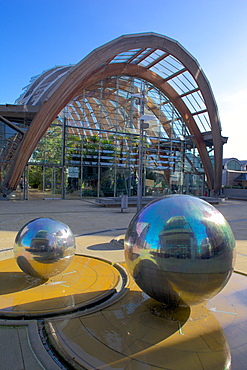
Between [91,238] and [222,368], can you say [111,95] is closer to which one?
[91,238]

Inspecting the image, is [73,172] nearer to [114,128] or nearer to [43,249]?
[114,128]

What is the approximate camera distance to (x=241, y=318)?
4422mm

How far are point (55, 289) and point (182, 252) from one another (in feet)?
9.26

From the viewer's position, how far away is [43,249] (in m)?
5.37

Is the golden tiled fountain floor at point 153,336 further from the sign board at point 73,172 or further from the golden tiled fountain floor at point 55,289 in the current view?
the sign board at point 73,172

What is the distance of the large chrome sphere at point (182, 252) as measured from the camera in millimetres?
3896

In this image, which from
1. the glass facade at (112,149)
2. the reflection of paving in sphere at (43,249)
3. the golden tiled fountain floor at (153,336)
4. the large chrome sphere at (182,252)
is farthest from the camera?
the glass facade at (112,149)

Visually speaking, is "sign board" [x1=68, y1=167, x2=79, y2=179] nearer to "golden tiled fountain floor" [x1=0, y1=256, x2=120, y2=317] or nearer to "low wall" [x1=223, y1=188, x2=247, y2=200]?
"low wall" [x1=223, y1=188, x2=247, y2=200]

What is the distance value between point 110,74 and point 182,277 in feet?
102

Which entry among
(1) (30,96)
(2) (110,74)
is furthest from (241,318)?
(1) (30,96)

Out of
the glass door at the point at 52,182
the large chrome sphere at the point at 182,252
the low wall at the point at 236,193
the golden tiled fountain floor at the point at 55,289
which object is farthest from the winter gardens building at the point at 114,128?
the large chrome sphere at the point at 182,252

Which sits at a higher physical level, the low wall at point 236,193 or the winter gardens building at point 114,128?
the winter gardens building at point 114,128

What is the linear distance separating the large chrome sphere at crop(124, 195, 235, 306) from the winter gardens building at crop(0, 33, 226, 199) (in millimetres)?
23816

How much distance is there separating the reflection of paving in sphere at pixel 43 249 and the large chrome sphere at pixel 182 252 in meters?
1.86
